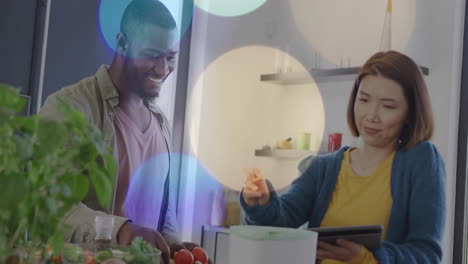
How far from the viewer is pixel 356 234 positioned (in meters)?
1.66

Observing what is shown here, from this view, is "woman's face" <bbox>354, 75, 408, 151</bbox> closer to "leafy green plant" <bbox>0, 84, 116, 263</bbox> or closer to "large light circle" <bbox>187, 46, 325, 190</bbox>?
"large light circle" <bbox>187, 46, 325, 190</bbox>

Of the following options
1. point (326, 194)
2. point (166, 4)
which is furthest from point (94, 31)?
point (326, 194)

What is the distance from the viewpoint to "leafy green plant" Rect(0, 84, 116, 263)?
0.41 m

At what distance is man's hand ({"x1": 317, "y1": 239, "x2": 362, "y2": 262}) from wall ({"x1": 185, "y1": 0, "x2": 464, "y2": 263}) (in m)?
0.94

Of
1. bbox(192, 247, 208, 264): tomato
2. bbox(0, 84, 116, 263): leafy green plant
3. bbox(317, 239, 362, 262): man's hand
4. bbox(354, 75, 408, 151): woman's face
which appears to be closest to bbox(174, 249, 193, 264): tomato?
bbox(192, 247, 208, 264): tomato

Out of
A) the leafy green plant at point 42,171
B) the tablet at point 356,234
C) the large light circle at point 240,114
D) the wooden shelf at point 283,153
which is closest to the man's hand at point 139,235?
the tablet at point 356,234

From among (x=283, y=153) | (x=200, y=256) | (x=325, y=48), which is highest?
(x=325, y=48)

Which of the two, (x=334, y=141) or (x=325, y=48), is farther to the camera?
(x=325, y=48)

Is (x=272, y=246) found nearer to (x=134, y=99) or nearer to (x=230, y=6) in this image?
(x=134, y=99)

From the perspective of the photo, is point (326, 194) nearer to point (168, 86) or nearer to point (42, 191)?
point (168, 86)

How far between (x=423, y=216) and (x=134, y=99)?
129 centimetres

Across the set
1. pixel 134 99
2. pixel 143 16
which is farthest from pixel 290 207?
pixel 143 16

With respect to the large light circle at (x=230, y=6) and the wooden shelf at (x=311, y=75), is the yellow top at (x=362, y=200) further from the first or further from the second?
the large light circle at (x=230, y=6)

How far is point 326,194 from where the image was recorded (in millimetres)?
2053
